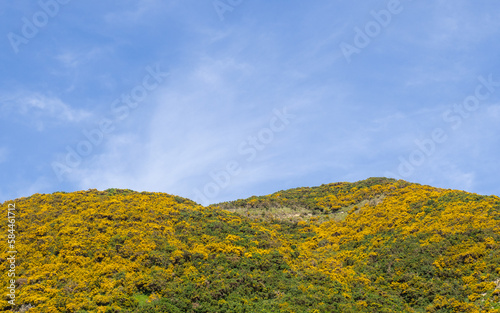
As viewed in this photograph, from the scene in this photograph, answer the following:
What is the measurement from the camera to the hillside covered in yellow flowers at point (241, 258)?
34062mm

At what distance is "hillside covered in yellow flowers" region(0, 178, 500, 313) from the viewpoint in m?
34.1

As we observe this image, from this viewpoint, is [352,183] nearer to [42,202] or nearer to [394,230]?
[394,230]

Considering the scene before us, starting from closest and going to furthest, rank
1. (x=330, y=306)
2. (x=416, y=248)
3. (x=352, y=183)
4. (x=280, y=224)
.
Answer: (x=330, y=306) → (x=416, y=248) → (x=280, y=224) → (x=352, y=183)

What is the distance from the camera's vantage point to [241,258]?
42.1m

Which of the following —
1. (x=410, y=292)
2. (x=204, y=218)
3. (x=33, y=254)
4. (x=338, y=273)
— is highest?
(x=204, y=218)

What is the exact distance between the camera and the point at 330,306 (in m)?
34.6

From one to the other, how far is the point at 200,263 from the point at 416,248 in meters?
24.5

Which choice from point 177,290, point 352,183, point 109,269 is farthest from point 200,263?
point 352,183

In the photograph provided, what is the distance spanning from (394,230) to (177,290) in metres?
30.1

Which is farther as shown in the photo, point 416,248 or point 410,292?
point 416,248

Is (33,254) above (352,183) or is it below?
below

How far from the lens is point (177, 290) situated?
35.0 m

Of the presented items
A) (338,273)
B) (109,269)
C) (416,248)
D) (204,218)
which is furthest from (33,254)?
(416,248)

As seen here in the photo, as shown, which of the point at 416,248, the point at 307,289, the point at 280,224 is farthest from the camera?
the point at 280,224
